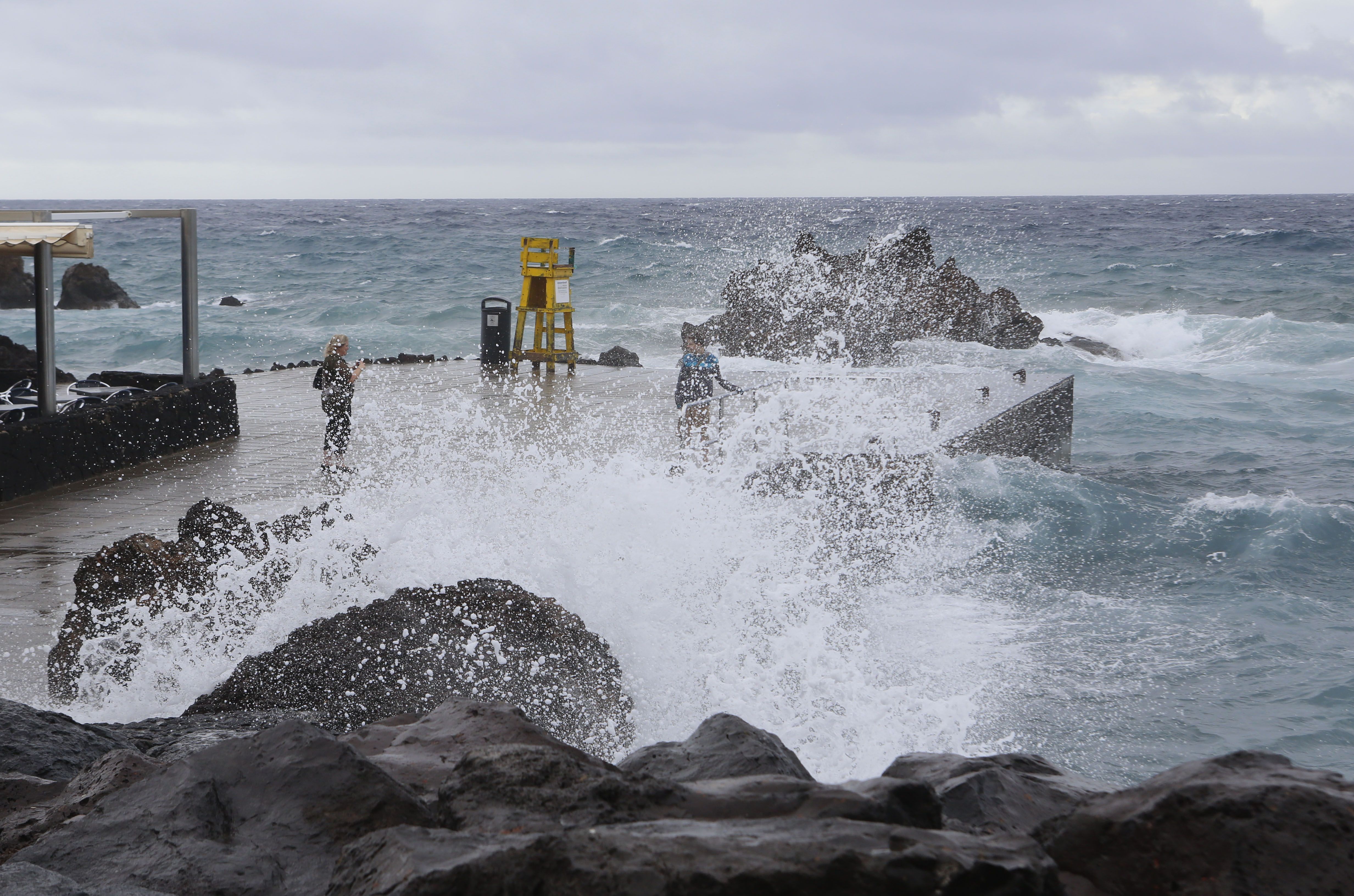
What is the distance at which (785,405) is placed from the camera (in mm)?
10148

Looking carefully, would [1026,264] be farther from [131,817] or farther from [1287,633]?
[131,817]

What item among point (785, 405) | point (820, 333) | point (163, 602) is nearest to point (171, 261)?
point (820, 333)

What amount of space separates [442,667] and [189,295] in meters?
6.77

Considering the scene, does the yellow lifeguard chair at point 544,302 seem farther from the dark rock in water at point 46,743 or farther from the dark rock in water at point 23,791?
the dark rock in water at point 23,791

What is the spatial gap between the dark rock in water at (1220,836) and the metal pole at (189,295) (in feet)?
29.4

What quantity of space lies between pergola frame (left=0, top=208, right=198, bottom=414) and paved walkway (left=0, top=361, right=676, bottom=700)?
758mm

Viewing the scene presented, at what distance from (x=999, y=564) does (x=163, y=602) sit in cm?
668

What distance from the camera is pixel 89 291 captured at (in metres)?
32.5

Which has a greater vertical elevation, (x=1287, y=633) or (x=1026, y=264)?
(x=1026, y=264)

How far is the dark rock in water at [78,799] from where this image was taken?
2.55m

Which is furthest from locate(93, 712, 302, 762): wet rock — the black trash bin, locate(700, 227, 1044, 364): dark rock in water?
locate(700, 227, 1044, 364): dark rock in water

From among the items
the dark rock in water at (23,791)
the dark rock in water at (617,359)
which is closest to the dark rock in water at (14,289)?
the dark rock in water at (617,359)

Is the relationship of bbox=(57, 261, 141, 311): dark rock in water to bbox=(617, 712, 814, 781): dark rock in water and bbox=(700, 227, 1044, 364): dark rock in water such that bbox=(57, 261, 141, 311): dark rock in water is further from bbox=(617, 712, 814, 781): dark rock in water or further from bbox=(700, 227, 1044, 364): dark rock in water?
bbox=(617, 712, 814, 781): dark rock in water

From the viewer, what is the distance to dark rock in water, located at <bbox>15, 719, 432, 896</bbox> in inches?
92.4
